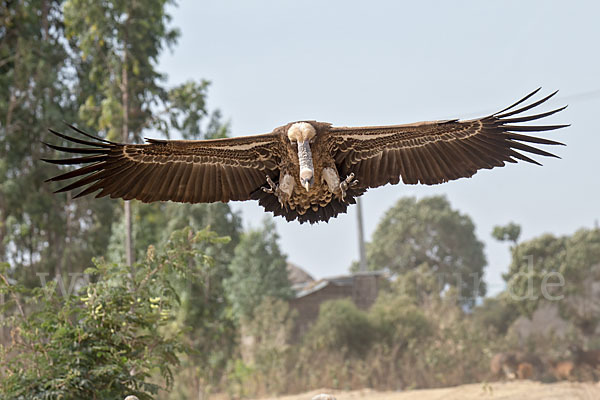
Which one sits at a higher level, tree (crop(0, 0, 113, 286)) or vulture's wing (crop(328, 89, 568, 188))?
tree (crop(0, 0, 113, 286))

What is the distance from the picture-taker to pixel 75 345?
235 inches

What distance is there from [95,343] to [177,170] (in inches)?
100

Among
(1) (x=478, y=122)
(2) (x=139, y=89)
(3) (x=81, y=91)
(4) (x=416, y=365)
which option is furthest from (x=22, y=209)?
(1) (x=478, y=122)

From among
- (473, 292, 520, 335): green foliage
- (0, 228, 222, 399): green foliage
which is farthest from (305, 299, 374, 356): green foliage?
(0, 228, 222, 399): green foliage

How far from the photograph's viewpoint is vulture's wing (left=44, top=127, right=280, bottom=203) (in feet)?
13.3

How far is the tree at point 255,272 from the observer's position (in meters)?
14.5

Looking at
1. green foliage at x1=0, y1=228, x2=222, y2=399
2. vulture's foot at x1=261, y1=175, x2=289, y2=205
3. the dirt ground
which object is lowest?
the dirt ground

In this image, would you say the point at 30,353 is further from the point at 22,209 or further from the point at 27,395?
the point at 22,209

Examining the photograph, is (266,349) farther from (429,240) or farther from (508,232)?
(429,240)

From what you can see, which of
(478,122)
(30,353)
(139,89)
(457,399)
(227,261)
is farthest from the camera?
(227,261)

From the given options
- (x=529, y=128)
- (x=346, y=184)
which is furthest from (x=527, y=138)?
(x=346, y=184)

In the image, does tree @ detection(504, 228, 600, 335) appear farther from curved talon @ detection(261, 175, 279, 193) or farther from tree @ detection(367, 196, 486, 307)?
curved talon @ detection(261, 175, 279, 193)

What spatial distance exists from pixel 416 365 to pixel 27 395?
31.3 ft

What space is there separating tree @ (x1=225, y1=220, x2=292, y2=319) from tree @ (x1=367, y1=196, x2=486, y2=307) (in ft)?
34.1
